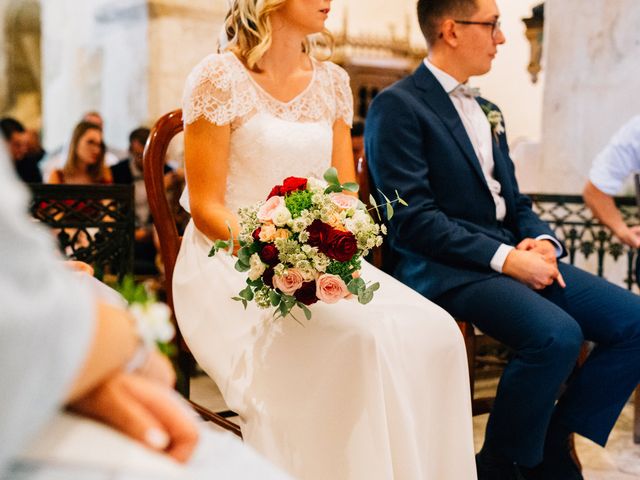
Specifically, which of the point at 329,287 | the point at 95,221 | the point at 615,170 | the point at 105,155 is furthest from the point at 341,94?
the point at 105,155

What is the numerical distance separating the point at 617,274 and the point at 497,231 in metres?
2.55

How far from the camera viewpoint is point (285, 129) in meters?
3.00

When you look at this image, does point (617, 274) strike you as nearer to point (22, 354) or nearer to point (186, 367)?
point (186, 367)

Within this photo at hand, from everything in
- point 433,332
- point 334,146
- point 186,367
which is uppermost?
point 334,146

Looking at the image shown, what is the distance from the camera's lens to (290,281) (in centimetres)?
233

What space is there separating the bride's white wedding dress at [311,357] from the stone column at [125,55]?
4.43m

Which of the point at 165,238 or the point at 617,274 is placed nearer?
the point at 165,238

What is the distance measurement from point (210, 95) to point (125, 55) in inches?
206

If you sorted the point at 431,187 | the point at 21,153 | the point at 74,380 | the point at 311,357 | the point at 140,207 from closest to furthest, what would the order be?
the point at 74,380 → the point at 311,357 → the point at 431,187 → the point at 140,207 → the point at 21,153

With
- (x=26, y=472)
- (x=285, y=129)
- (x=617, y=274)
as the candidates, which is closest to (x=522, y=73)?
(x=617, y=274)

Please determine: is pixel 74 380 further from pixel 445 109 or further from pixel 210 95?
pixel 445 109

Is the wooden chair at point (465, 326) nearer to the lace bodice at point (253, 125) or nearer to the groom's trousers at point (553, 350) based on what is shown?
the groom's trousers at point (553, 350)

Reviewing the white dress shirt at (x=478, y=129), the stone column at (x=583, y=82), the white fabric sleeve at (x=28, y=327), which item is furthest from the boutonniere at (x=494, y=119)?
the white fabric sleeve at (x=28, y=327)

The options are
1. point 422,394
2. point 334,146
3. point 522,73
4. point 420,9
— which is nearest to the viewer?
point 422,394
